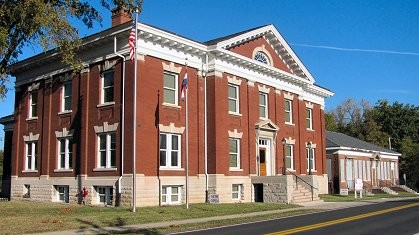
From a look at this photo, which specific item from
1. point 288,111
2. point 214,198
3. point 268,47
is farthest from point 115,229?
point 288,111

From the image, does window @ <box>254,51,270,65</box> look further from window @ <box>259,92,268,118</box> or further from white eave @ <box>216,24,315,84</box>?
window @ <box>259,92,268,118</box>

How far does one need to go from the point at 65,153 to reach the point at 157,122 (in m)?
6.76

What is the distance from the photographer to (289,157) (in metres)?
36.6

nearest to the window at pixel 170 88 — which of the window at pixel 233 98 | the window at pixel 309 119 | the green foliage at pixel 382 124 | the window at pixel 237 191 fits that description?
the window at pixel 233 98

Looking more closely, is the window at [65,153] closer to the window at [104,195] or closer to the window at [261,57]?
the window at [104,195]

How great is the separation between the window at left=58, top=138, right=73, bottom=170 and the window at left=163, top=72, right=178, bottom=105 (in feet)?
21.7

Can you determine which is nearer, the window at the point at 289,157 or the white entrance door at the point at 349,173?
the window at the point at 289,157

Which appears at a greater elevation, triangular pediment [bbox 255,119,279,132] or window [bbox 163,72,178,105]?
window [bbox 163,72,178,105]

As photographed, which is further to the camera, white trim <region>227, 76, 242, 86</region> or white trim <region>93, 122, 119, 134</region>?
white trim <region>227, 76, 242, 86</region>

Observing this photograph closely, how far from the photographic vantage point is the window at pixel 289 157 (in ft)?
118

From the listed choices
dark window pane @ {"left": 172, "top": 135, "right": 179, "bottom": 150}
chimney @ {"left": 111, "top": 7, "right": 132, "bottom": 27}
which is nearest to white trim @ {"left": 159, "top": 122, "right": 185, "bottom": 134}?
dark window pane @ {"left": 172, "top": 135, "right": 179, "bottom": 150}

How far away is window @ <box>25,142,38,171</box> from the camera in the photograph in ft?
103

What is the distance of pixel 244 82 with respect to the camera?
3183cm

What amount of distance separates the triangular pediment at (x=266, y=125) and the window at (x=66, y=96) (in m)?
12.4
